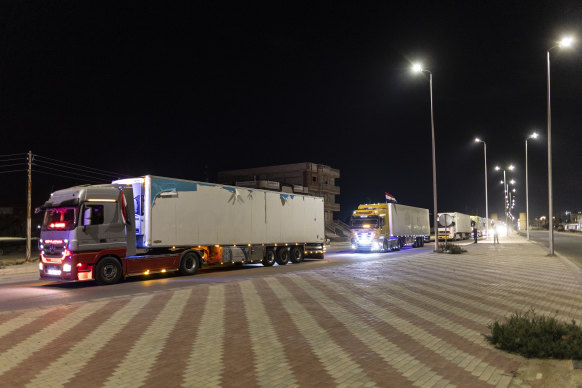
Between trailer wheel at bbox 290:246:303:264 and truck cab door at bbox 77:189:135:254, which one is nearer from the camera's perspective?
truck cab door at bbox 77:189:135:254

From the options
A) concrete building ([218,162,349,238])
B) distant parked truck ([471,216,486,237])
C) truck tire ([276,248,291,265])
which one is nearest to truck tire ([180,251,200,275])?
truck tire ([276,248,291,265])

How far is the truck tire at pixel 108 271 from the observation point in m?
15.0

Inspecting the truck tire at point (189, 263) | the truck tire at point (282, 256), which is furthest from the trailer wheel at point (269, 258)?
the truck tire at point (189, 263)

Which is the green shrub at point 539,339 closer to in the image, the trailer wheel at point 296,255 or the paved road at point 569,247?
the paved road at point 569,247

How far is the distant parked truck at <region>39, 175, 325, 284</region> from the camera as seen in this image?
48.3ft

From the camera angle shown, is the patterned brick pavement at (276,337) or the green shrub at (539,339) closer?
the patterned brick pavement at (276,337)

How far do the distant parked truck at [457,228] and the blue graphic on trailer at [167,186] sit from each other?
36.5 m

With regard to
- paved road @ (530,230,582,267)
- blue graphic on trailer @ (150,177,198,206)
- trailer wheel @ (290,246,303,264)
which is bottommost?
paved road @ (530,230,582,267)

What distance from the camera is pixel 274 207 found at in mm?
23875

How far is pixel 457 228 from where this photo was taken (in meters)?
54.4

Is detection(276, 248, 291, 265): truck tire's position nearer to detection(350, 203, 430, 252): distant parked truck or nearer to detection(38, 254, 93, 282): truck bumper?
detection(350, 203, 430, 252): distant parked truck

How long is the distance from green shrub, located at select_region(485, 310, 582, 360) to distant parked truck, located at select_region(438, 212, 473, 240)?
4320 cm

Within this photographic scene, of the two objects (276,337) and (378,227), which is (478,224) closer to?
(378,227)

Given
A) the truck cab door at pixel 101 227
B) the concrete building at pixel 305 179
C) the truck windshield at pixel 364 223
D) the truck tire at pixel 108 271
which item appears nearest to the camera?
the truck cab door at pixel 101 227
